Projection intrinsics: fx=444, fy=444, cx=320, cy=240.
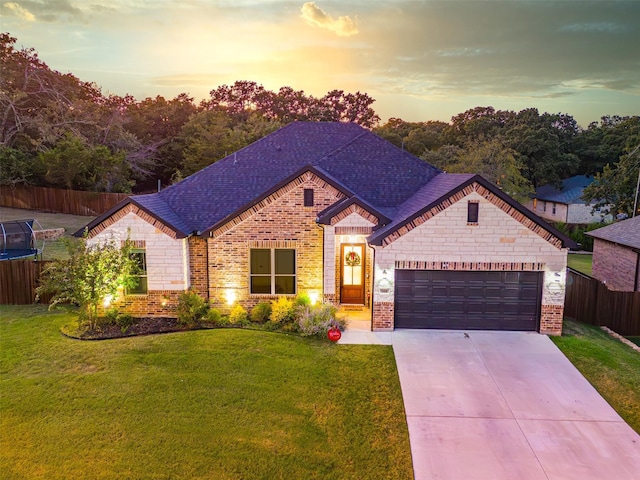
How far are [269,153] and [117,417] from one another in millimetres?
12213

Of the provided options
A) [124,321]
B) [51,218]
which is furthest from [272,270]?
[51,218]

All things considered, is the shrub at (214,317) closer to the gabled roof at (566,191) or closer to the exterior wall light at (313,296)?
the exterior wall light at (313,296)

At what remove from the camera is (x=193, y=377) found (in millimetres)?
10203

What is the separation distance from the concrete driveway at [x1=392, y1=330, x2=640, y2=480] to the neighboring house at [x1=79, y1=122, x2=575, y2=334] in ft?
4.50

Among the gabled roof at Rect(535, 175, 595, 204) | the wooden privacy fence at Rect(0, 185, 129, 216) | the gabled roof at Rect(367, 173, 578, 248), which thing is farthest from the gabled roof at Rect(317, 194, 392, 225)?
the gabled roof at Rect(535, 175, 595, 204)

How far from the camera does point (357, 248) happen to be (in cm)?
1534

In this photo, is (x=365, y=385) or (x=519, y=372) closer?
(x=365, y=385)

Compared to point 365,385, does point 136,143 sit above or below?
above

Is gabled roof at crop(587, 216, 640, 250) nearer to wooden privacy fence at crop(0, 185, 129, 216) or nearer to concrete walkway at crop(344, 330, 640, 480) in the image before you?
concrete walkway at crop(344, 330, 640, 480)

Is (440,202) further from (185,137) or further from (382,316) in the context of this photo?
(185,137)

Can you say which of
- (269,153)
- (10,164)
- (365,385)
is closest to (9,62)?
(10,164)

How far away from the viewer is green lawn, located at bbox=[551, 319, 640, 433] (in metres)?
9.58

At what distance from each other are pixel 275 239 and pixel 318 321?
10.7ft

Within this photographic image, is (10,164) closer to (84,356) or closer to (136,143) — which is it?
(136,143)
